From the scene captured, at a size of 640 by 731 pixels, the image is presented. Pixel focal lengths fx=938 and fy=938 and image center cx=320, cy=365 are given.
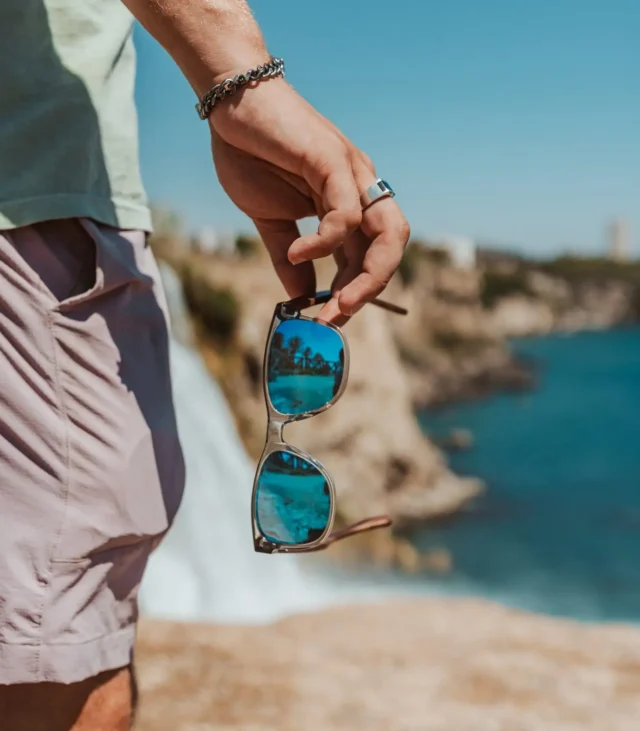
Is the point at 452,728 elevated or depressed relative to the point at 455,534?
depressed

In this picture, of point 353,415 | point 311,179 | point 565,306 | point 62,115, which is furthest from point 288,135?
point 565,306

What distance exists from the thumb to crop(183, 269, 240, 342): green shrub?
10325mm

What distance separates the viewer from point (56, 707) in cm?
102

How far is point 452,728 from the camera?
284 centimetres

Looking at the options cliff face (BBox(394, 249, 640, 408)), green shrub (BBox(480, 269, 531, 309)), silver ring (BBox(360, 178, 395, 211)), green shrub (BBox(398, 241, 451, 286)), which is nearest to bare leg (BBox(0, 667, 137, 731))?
silver ring (BBox(360, 178, 395, 211))

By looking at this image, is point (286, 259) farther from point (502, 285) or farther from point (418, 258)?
point (502, 285)

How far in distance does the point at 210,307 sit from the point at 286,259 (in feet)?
34.8

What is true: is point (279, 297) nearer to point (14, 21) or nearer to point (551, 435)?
point (14, 21)

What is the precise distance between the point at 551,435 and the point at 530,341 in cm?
3091

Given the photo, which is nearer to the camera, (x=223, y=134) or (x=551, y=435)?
(x=223, y=134)

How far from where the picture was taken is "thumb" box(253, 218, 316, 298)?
1079 mm

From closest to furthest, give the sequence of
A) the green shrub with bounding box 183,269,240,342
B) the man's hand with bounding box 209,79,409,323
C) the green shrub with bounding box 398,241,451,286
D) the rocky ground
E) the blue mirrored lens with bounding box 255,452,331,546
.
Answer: the man's hand with bounding box 209,79,409,323
the blue mirrored lens with bounding box 255,452,331,546
the rocky ground
the green shrub with bounding box 183,269,240,342
the green shrub with bounding box 398,241,451,286

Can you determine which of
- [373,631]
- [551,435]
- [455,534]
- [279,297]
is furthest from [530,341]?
[373,631]

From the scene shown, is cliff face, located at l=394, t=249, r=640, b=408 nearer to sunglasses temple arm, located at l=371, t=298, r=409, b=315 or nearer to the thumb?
sunglasses temple arm, located at l=371, t=298, r=409, b=315
